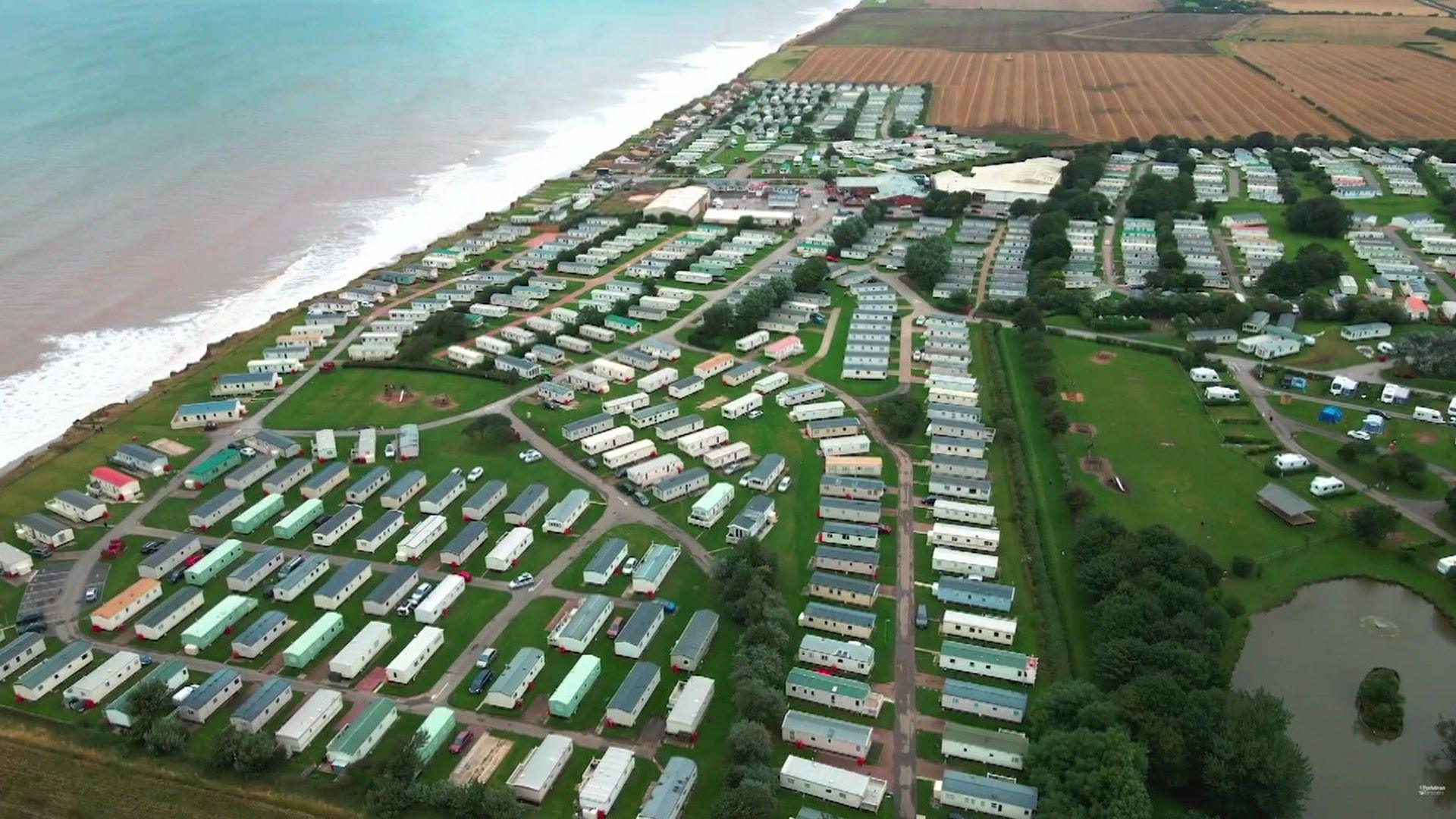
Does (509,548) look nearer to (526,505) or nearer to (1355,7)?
(526,505)

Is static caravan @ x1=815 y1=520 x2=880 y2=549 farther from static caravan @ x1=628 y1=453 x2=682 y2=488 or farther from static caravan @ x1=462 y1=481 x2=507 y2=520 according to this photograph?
static caravan @ x1=462 y1=481 x2=507 y2=520

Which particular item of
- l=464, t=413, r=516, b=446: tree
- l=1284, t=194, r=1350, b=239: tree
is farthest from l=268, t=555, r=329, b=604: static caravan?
l=1284, t=194, r=1350, b=239: tree

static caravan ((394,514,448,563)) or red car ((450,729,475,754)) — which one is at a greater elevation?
static caravan ((394,514,448,563))

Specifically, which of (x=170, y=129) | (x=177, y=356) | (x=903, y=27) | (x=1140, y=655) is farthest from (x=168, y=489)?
(x=903, y=27)

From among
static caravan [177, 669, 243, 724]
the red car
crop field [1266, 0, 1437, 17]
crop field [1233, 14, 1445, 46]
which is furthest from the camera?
crop field [1266, 0, 1437, 17]

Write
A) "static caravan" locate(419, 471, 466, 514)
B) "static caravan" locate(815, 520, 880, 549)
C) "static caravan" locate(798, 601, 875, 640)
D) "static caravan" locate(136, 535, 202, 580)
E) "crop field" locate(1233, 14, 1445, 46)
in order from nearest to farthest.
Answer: "static caravan" locate(798, 601, 875, 640)
"static caravan" locate(136, 535, 202, 580)
"static caravan" locate(815, 520, 880, 549)
"static caravan" locate(419, 471, 466, 514)
"crop field" locate(1233, 14, 1445, 46)

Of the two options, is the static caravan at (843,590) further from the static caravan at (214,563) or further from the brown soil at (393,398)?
the brown soil at (393,398)

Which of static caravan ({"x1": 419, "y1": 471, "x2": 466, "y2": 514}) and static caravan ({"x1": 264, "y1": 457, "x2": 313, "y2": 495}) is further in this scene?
static caravan ({"x1": 264, "y1": 457, "x2": 313, "y2": 495})
